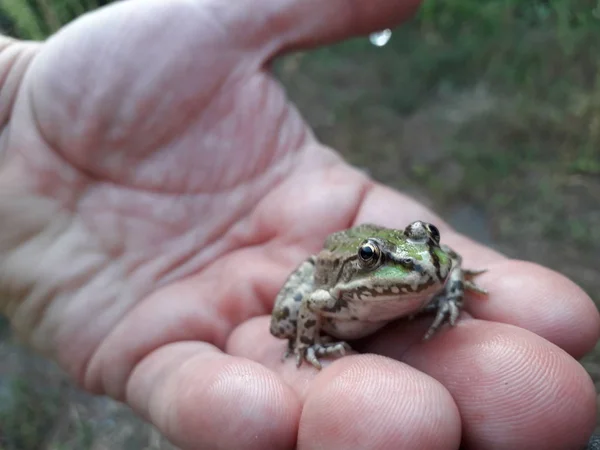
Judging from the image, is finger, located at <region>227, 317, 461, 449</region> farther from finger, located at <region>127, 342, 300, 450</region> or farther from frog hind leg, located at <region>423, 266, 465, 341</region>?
frog hind leg, located at <region>423, 266, 465, 341</region>

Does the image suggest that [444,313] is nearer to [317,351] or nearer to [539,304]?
[539,304]

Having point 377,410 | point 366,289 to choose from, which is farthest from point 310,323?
point 377,410

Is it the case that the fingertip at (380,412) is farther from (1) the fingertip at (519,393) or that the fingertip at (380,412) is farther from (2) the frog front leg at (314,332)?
(2) the frog front leg at (314,332)

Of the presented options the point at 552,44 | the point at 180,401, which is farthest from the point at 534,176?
the point at 180,401

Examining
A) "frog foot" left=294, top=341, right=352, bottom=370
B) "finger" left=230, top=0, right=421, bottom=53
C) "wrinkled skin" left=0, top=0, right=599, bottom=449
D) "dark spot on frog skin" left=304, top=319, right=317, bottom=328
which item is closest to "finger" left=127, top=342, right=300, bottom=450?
"wrinkled skin" left=0, top=0, right=599, bottom=449

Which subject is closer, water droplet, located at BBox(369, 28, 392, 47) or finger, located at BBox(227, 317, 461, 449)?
finger, located at BBox(227, 317, 461, 449)

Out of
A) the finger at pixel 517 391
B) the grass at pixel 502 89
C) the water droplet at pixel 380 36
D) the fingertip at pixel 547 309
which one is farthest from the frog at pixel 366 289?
the grass at pixel 502 89

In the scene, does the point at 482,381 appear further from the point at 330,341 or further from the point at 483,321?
the point at 330,341
